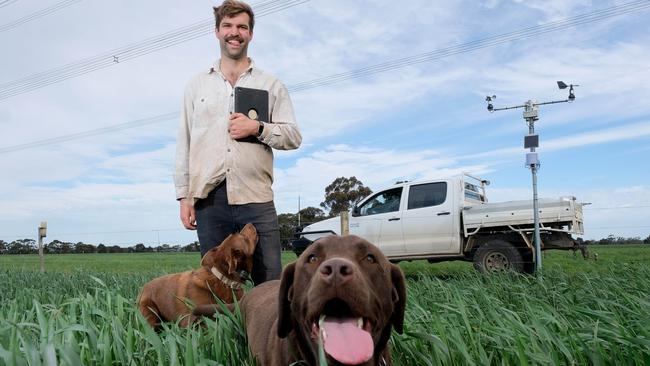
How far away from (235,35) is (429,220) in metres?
9.50

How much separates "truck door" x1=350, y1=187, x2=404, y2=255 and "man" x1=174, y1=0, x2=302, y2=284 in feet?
29.5

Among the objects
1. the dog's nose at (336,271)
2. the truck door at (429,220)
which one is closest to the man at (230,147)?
the dog's nose at (336,271)

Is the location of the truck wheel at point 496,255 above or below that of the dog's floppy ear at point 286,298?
below

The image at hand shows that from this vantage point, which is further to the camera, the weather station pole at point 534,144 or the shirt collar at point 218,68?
the weather station pole at point 534,144

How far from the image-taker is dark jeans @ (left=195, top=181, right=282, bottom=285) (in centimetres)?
382

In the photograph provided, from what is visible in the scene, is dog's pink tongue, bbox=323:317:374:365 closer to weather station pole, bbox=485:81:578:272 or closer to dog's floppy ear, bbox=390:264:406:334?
dog's floppy ear, bbox=390:264:406:334

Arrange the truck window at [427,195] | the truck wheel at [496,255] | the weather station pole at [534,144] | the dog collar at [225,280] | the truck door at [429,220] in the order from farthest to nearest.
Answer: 1. the truck window at [427,195]
2. the truck door at [429,220]
3. the truck wheel at [496,255]
4. the weather station pole at [534,144]
5. the dog collar at [225,280]

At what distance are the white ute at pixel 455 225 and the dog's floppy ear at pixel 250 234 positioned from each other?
26.7 feet

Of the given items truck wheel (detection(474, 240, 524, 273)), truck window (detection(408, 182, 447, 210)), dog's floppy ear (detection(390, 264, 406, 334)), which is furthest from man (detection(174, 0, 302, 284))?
truck window (detection(408, 182, 447, 210))

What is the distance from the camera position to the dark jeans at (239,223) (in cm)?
382

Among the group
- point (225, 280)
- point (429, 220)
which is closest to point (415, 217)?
point (429, 220)

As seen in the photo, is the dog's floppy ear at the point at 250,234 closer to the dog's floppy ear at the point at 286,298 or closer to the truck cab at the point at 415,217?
the dog's floppy ear at the point at 286,298

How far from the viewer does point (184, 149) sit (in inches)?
159

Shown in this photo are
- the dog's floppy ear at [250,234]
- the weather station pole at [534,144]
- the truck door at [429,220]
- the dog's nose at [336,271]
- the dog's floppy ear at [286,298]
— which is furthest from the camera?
the truck door at [429,220]
